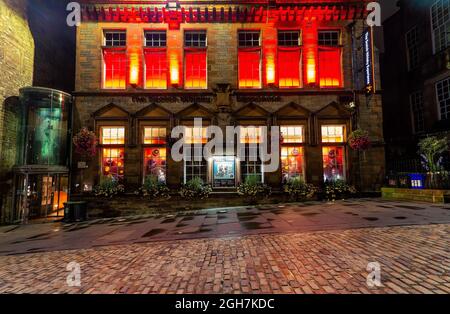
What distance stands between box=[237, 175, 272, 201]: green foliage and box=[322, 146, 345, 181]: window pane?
3903 mm

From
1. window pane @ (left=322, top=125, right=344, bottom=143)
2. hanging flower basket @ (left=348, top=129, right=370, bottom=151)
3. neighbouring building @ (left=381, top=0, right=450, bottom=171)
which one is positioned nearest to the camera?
hanging flower basket @ (left=348, top=129, right=370, bottom=151)

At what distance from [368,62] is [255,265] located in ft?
45.7

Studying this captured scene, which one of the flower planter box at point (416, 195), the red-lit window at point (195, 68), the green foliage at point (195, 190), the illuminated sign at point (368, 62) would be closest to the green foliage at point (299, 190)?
the flower planter box at point (416, 195)

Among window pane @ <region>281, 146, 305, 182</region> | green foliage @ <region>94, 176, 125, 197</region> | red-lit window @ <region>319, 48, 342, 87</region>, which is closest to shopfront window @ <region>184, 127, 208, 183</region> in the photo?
green foliage @ <region>94, 176, 125, 197</region>

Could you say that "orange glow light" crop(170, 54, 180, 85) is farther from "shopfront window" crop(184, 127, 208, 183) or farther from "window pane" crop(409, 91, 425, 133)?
"window pane" crop(409, 91, 425, 133)

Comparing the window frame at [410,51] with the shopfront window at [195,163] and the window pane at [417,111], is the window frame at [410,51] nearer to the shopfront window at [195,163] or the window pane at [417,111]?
the window pane at [417,111]

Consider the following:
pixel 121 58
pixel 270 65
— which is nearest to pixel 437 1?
pixel 270 65

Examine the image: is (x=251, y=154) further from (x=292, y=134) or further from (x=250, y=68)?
(x=250, y=68)

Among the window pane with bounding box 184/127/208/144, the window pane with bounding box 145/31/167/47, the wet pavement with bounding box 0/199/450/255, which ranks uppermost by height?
the window pane with bounding box 145/31/167/47

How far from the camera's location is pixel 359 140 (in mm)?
12938

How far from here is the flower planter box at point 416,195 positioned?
1116cm

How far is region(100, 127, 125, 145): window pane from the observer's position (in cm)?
1438

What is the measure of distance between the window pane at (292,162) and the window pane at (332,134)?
172cm

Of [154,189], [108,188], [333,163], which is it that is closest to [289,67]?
[333,163]
